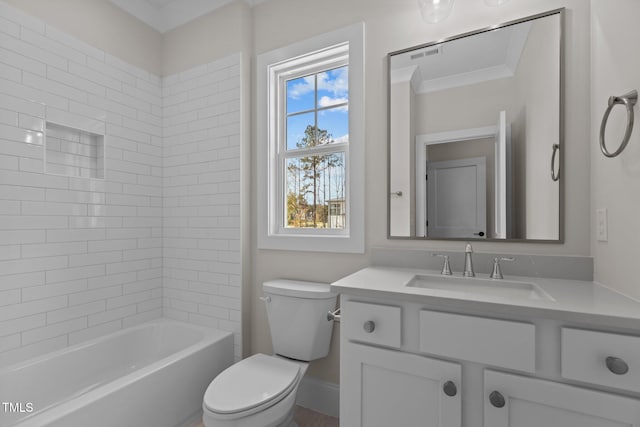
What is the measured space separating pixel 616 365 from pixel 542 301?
21 centimetres

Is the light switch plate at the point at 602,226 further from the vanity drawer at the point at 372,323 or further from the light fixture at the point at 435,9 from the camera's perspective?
the light fixture at the point at 435,9

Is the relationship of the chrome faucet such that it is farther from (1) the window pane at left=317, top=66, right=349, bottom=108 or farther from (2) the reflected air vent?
(1) the window pane at left=317, top=66, right=349, bottom=108

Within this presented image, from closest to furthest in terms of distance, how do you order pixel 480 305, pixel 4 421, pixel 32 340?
pixel 480 305, pixel 4 421, pixel 32 340

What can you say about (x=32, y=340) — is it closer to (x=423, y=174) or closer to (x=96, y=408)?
(x=96, y=408)

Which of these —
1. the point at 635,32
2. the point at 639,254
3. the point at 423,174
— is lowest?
the point at 639,254

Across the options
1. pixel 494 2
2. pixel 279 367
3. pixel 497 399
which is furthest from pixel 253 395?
pixel 494 2

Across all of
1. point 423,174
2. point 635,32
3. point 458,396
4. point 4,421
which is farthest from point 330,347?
point 635,32

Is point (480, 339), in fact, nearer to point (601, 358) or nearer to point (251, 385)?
point (601, 358)

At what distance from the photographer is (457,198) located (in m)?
1.59

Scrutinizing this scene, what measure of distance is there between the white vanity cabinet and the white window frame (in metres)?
0.73

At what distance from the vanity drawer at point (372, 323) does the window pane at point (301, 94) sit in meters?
1.47

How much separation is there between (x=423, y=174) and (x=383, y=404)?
3.57ft

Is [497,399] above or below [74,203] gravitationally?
below

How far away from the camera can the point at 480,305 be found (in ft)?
3.14
